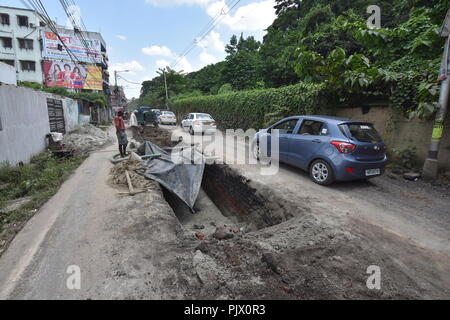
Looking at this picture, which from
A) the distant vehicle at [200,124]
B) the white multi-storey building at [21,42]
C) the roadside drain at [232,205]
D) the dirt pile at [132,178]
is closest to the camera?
the roadside drain at [232,205]

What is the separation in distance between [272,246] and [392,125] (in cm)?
594

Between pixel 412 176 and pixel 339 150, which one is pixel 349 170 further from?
pixel 412 176

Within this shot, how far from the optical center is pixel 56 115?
1135 cm

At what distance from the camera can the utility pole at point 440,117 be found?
487cm

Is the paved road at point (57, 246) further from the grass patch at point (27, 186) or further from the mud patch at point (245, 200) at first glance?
the mud patch at point (245, 200)

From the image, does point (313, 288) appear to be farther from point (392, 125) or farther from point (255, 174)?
point (392, 125)

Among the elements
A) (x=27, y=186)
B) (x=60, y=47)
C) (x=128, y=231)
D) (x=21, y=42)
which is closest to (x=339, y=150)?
(x=128, y=231)

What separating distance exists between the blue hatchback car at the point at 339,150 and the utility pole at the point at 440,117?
4.18 ft

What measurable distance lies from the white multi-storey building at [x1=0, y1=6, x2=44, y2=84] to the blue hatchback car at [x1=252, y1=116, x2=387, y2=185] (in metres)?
36.7

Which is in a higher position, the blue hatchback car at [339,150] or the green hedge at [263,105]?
the green hedge at [263,105]

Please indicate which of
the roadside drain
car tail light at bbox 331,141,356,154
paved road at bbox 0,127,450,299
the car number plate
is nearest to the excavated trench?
the roadside drain

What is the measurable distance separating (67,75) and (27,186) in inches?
1177

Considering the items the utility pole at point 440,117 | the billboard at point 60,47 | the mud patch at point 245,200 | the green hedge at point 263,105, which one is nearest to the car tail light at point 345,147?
the mud patch at point 245,200

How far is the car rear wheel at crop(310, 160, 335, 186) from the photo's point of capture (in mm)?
4936
